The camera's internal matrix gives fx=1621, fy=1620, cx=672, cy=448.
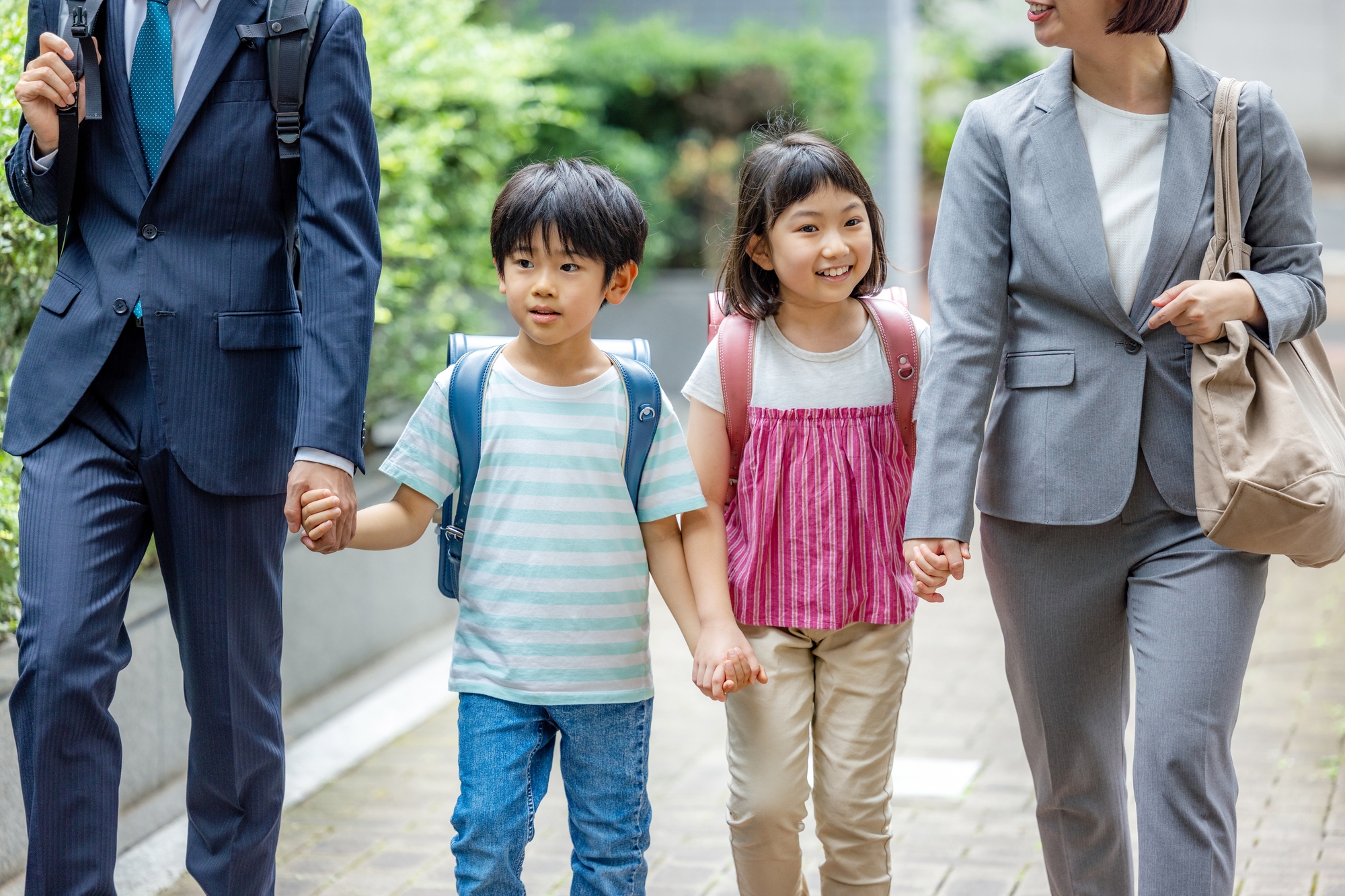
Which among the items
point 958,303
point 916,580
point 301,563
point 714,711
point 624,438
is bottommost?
point 714,711

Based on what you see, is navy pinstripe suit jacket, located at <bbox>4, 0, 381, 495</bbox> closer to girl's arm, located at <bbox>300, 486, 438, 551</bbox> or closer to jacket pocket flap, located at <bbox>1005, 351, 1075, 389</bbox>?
girl's arm, located at <bbox>300, 486, 438, 551</bbox>

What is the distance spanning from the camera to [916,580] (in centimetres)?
298

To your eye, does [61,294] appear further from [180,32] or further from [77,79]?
[180,32]

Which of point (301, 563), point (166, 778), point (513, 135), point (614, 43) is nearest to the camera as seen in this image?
point (166, 778)

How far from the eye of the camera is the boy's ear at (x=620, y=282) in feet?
10.1

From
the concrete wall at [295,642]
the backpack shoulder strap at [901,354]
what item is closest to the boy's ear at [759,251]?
the backpack shoulder strap at [901,354]

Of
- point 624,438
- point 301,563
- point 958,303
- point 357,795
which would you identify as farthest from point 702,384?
point 301,563

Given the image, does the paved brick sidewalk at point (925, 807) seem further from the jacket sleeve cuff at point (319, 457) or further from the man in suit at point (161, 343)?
the jacket sleeve cuff at point (319, 457)

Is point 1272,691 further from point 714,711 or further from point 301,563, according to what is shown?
point 301,563

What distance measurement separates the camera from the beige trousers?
126 inches

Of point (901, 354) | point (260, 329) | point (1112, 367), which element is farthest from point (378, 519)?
point (1112, 367)

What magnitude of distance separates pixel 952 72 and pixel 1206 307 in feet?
56.7

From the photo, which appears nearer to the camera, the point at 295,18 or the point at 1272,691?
the point at 295,18

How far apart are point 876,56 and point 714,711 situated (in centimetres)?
901
